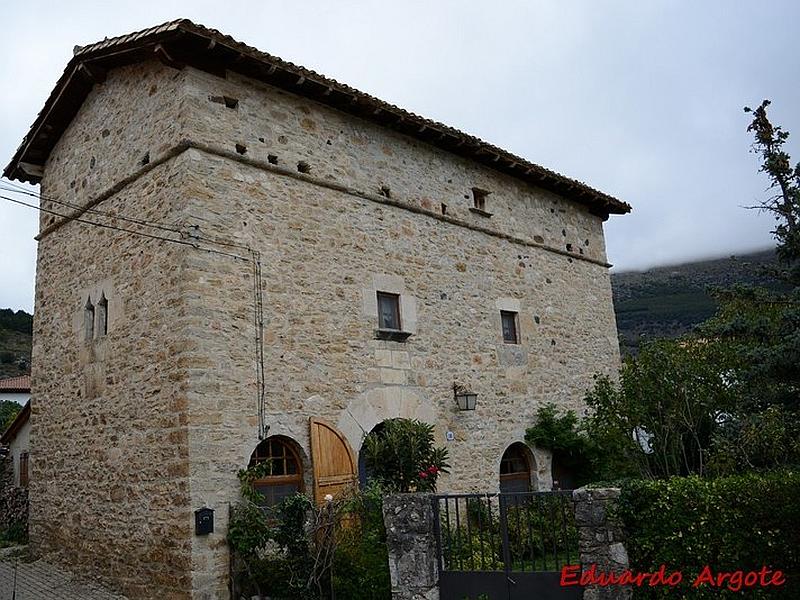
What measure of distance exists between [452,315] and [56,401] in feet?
21.8

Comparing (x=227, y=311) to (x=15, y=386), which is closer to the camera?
(x=227, y=311)

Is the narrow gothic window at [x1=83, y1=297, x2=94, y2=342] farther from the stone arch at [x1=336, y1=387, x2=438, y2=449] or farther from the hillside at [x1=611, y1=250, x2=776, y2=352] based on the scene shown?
the hillside at [x1=611, y1=250, x2=776, y2=352]

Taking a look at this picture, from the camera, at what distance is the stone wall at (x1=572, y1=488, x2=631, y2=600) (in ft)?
22.5

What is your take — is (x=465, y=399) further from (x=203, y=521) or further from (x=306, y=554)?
(x=203, y=521)

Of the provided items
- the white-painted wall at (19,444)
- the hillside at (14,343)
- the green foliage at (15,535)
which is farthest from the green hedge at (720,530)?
the hillside at (14,343)

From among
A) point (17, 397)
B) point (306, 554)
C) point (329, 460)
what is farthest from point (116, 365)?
point (17, 397)

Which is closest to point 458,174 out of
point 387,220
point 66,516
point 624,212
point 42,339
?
point 387,220

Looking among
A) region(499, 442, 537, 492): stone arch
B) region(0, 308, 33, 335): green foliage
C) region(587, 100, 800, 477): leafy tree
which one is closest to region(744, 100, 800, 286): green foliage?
region(587, 100, 800, 477): leafy tree

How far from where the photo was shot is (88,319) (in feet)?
34.4

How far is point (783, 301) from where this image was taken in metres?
9.16

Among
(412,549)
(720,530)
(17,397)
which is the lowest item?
(412,549)

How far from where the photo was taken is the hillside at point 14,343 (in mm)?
34062

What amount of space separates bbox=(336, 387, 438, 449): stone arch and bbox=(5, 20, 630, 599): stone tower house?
4 cm

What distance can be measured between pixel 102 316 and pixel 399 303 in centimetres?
450
